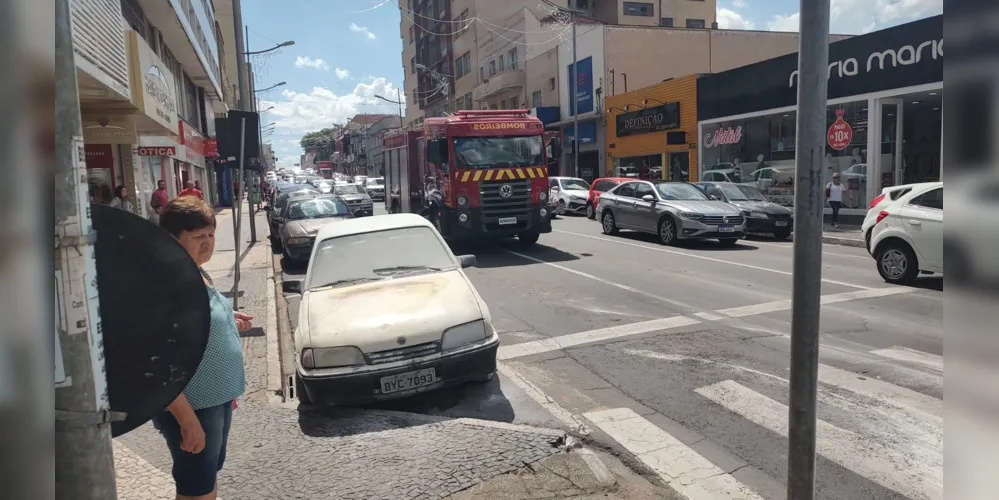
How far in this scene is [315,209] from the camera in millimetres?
16391

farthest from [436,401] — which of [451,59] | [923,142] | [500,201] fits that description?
[451,59]

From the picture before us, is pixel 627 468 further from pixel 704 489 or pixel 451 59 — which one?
pixel 451 59

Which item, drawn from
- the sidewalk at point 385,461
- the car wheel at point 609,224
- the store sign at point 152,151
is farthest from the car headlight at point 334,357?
the store sign at point 152,151

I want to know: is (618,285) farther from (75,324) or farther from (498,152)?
(75,324)

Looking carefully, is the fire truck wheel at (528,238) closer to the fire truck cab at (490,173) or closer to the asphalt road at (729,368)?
the fire truck cab at (490,173)

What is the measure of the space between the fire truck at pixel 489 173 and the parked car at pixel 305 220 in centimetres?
276

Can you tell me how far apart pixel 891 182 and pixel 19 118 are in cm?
2230

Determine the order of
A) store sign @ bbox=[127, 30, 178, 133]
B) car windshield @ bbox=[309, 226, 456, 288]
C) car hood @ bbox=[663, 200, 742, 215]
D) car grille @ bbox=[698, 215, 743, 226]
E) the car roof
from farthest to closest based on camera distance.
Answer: car hood @ bbox=[663, 200, 742, 215] → car grille @ bbox=[698, 215, 743, 226] → store sign @ bbox=[127, 30, 178, 133] → the car roof → car windshield @ bbox=[309, 226, 456, 288]

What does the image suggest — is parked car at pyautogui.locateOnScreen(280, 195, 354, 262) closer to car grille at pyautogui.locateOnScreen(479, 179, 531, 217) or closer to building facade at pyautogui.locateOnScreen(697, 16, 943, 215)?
car grille at pyautogui.locateOnScreen(479, 179, 531, 217)

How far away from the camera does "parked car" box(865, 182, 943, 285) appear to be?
9148 millimetres

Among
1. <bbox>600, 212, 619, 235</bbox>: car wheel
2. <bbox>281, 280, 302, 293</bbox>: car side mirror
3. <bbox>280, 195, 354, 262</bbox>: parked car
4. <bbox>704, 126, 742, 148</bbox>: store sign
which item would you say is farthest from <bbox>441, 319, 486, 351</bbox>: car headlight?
<bbox>704, 126, 742, 148</bbox>: store sign

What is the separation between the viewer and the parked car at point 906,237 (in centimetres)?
915

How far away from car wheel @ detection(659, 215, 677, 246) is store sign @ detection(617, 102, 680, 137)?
1378 cm

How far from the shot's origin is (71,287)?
1478 mm
